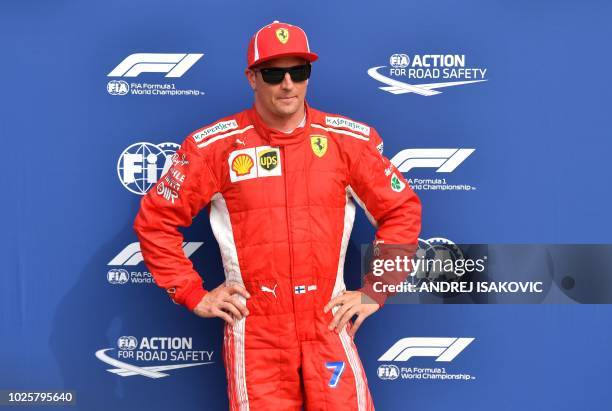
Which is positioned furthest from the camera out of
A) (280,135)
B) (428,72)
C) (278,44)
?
(428,72)

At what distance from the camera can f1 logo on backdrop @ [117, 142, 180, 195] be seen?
9.57 ft

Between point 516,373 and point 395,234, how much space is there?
0.94m

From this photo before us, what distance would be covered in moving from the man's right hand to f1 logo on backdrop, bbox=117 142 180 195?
2.25 feet

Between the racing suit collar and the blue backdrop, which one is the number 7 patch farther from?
the racing suit collar

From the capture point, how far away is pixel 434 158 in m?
2.91

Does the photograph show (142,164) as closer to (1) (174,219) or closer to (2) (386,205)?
(1) (174,219)

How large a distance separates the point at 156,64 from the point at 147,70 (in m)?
0.04

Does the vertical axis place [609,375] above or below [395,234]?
below

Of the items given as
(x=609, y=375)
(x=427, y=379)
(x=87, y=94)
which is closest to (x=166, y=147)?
(x=87, y=94)

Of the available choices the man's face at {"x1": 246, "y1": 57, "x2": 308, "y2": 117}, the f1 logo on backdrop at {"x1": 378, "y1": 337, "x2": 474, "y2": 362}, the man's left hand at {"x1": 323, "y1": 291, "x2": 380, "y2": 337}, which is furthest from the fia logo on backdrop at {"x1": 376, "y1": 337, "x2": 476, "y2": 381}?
the man's face at {"x1": 246, "y1": 57, "x2": 308, "y2": 117}

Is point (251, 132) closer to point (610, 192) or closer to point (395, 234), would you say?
point (395, 234)

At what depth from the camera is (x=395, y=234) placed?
248cm

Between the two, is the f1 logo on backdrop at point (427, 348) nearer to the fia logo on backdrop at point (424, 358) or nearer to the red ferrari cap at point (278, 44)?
the fia logo on backdrop at point (424, 358)

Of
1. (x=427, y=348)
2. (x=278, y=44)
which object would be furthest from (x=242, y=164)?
(x=427, y=348)
